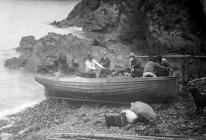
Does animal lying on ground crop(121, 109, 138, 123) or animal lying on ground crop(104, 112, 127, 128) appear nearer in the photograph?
animal lying on ground crop(104, 112, 127, 128)

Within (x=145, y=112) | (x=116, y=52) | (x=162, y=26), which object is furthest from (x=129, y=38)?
(x=145, y=112)

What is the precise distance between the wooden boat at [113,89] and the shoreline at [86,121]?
Result: 0.99 feet

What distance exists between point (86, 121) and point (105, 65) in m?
5.83

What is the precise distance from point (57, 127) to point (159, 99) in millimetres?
3841

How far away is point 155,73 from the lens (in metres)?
13.4

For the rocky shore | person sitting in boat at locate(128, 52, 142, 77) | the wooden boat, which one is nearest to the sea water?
the rocky shore

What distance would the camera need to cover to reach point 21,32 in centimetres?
3148

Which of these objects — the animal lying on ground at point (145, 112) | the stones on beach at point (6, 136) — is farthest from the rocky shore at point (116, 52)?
the animal lying on ground at point (145, 112)

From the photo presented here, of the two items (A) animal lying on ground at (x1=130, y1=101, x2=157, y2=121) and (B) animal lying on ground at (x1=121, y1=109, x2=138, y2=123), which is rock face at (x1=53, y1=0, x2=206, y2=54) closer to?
(A) animal lying on ground at (x1=130, y1=101, x2=157, y2=121)

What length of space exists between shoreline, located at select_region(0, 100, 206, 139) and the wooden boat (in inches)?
11.9

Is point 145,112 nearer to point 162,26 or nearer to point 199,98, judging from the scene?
point 199,98

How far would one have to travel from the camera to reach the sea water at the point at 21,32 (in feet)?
59.0

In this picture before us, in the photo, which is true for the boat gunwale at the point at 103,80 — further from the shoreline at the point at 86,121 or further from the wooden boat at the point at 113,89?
the shoreline at the point at 86,121

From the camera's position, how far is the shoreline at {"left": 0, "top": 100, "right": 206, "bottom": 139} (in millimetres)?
10633
